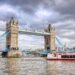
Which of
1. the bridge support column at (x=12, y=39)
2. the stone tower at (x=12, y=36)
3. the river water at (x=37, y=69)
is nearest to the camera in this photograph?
the river water at (x=37, y=69)

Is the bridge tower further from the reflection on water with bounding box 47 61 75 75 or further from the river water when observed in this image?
the reflection on water with bounding box 47 61 75 75

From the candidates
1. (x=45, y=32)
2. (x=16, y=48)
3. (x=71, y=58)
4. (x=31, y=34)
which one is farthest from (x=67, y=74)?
(x=45, y=32)

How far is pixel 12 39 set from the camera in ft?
517

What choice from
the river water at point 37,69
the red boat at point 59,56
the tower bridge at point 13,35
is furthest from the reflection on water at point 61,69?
the tower bridge at point 13,35

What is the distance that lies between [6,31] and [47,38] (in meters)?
36.0

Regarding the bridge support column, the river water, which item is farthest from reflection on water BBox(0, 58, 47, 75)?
the bridge support column

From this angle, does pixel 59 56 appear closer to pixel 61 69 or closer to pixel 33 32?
pixel 61 69

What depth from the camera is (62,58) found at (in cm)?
8212

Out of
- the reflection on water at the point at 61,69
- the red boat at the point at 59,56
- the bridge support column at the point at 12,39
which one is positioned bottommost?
the reflection on water at the point at 61,69

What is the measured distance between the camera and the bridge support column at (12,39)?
5842 inches

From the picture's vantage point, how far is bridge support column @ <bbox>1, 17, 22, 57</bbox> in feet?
487

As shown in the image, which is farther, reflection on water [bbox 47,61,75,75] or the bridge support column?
the bridge support column

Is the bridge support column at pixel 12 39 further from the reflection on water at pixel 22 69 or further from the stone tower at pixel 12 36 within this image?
the reflection on water at pixel 22 69

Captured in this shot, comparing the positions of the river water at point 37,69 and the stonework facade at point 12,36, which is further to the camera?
the stonework facade at point 12,36
